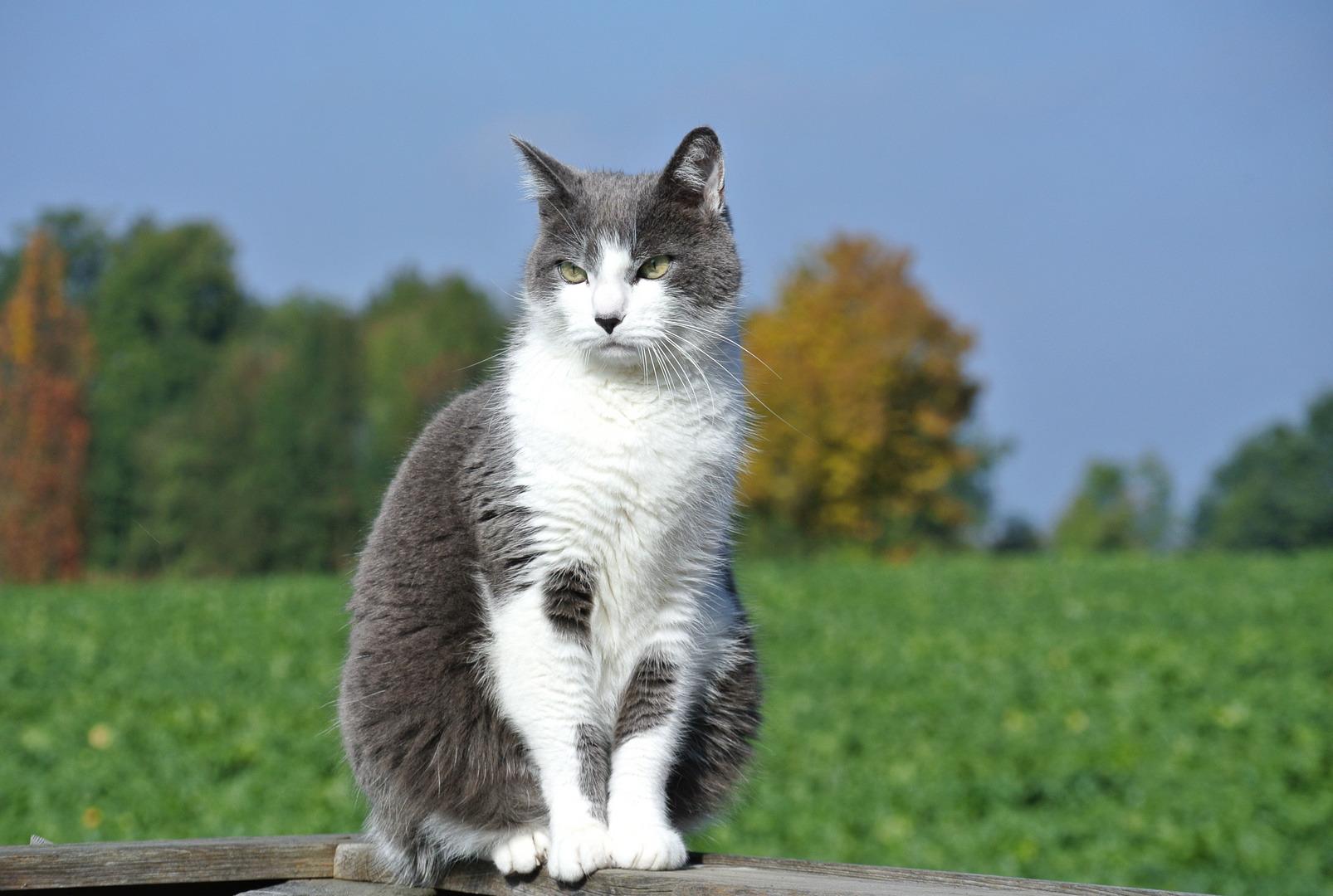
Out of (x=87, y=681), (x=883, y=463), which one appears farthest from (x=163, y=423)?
(x=883, y=463)

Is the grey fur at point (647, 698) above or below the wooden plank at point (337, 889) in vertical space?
above

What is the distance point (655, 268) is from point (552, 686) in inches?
37.4

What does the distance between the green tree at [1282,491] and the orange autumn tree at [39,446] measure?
24735mm

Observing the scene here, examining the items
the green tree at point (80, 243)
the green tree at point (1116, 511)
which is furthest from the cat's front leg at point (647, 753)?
the green tree at point (1116, 511)

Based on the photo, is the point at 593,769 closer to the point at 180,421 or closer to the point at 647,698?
the point at 647,698

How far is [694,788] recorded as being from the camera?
2.81 m

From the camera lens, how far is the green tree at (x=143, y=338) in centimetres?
2489

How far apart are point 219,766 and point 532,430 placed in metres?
6.85

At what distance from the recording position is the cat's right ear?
2.65 m

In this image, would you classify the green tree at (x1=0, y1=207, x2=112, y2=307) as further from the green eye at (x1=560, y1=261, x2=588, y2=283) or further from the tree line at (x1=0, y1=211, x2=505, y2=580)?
the green eye at (x1=560, y1=261, x2=588, y2=283)

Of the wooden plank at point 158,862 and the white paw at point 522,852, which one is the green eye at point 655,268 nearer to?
the white paw at point 522,852

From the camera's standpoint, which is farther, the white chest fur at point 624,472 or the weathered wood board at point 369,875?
the white chest fur at point 624,472

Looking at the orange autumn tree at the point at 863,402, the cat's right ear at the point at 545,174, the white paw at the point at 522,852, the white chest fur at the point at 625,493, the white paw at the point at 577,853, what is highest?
the orange autumn tree at the point at 863,402

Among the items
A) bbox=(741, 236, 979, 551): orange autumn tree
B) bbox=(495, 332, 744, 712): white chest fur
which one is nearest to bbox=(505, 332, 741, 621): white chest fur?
bbox=(495, 332, 744, 712): white chest fur
